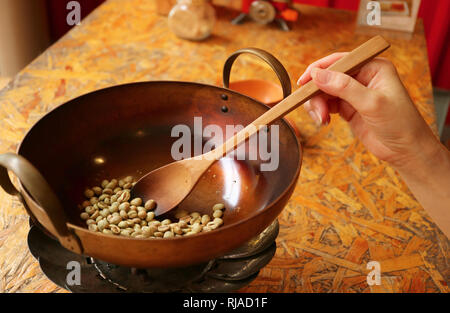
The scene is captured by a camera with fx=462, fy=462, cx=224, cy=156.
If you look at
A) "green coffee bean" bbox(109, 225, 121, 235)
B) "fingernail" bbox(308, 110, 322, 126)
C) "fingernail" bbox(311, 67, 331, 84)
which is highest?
"fingernail" bbox(311, 67, 331, 84)

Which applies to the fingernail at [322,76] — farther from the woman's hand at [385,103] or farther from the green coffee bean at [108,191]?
the green coffee bean at [108,191]

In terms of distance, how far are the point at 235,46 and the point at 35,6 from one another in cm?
164

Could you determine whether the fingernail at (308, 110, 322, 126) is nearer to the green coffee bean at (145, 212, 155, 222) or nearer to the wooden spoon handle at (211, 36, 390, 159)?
the wooden spoon handle at (211, 36, 390, 159)

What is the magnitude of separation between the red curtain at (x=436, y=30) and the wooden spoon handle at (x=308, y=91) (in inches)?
73.6

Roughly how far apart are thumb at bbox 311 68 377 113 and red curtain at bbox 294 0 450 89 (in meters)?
1.89

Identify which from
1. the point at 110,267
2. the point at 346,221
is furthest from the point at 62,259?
the point at 346,221

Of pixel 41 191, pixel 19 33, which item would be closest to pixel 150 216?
pixel 41 191

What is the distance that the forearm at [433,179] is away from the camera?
37.2 inches

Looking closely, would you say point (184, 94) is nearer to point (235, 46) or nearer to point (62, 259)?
point (62, 259)

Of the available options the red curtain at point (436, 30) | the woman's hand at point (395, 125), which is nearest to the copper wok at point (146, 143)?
the woman's hand at point (395, 125)

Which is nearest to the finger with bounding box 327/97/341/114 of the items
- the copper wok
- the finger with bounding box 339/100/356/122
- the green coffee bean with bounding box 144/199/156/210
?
the finger with bounding box 339/100/356/122

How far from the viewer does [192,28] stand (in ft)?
5.60

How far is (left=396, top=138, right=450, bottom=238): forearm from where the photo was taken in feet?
3.10

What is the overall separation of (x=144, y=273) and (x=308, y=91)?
444 mm
